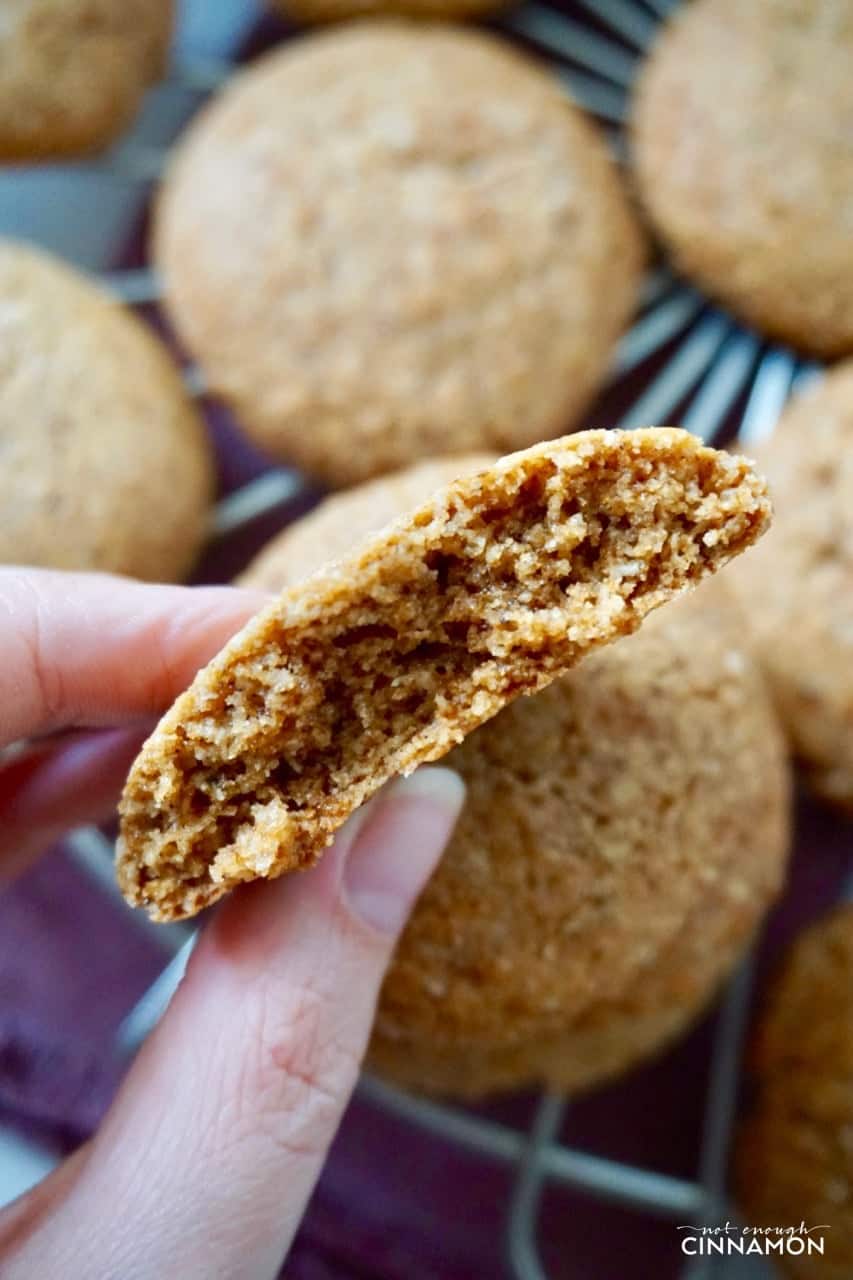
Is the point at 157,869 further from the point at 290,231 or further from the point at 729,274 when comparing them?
the point at 729,274

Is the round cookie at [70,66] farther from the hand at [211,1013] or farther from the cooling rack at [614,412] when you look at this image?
the hand at [211,1013]

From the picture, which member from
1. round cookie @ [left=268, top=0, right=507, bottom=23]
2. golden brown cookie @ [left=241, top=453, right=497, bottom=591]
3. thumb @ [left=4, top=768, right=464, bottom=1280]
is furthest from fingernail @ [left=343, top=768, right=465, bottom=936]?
round cookie @ [left=268, top=0, right=507, bottom=23]

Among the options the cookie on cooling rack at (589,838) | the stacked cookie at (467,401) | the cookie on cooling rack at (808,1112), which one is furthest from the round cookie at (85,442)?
the cookie on cooling rack at (808,1112)

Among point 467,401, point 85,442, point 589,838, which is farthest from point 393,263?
point 589,838

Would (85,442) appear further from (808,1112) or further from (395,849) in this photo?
(808,1112)

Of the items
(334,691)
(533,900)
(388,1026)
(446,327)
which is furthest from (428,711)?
(446,327)

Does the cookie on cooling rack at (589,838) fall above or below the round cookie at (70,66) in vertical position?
below

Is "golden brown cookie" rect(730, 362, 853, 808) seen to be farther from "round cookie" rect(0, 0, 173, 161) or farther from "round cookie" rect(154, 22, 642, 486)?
"round cookie" rect(0, 0, 173, 161)
